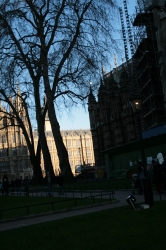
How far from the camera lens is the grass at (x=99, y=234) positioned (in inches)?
323

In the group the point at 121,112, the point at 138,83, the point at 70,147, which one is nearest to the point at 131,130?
the point at 121,112

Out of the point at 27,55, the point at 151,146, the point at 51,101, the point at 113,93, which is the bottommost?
the point at 151,146

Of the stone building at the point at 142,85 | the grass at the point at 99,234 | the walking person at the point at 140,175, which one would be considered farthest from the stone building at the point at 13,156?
the grass at the point at 99,234

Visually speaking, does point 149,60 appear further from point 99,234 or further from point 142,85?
point 99,234

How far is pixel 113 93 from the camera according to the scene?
7356 cm

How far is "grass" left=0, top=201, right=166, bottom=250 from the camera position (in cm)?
820

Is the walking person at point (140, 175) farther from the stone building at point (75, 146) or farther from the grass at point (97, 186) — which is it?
the stone building at point (75, 146)

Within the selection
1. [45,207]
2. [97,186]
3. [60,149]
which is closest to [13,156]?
[60,149]

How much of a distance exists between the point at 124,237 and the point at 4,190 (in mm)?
25442

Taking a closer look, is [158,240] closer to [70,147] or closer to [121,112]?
[121,112]

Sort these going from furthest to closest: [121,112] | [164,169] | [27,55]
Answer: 1. [121,112]
2. [27,55]
3. [164,169]

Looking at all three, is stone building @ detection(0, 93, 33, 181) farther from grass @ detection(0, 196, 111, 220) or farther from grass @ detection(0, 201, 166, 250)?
grass @ detection(0, 201, 166, 250)

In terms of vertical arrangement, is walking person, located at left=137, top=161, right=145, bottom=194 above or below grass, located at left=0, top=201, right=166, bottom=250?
above

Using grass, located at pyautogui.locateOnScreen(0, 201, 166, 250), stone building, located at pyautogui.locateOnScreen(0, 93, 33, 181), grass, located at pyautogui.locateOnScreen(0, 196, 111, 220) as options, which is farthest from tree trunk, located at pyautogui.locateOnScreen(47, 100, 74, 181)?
stone building, located at pyautogui.locateOnScreen(0, 93, 33, 181)
